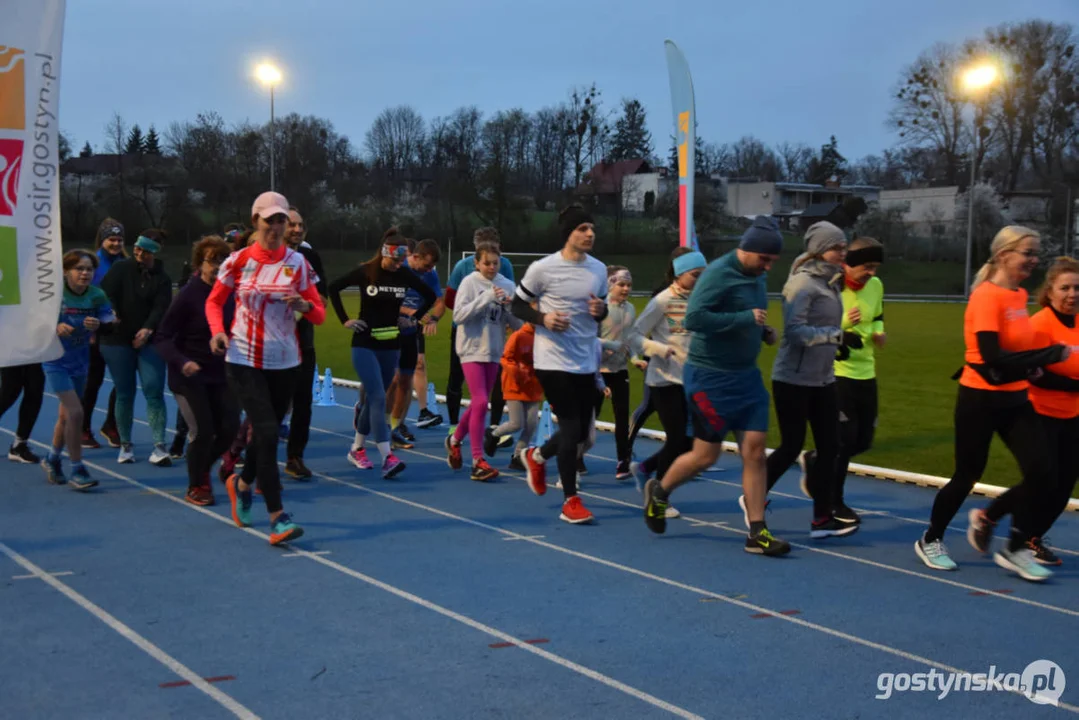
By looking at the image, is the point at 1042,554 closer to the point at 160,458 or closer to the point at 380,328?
the point at 380,328

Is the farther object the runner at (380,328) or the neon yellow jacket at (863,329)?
the runner at (380,328)

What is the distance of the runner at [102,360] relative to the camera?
11.0 metres

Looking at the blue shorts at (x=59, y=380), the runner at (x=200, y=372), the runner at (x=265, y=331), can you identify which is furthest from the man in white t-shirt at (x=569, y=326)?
the blue shorts at (x=59, y=380)

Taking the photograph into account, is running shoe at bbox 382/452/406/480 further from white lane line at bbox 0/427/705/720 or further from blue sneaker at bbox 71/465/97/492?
blue sneaker at bbox 71/465/97/492

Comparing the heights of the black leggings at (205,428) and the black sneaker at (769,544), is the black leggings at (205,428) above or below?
above

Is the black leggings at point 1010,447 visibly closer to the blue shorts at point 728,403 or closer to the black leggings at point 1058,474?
the black leggings at point 1058,474

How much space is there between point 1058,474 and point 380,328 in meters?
5.46

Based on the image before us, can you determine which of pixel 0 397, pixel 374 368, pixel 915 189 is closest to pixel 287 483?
pixel 374 368

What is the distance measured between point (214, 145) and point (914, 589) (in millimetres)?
74218

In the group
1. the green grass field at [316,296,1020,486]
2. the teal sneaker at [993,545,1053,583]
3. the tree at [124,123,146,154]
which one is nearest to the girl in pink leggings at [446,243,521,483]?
the green grass field at [316,296,1020,486]

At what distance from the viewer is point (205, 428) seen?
8625mm

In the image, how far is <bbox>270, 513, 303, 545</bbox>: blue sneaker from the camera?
7.18 metres

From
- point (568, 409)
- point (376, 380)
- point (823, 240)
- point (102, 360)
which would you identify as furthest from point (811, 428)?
point (102, 360)

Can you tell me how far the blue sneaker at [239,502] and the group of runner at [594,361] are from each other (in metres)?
0.01
